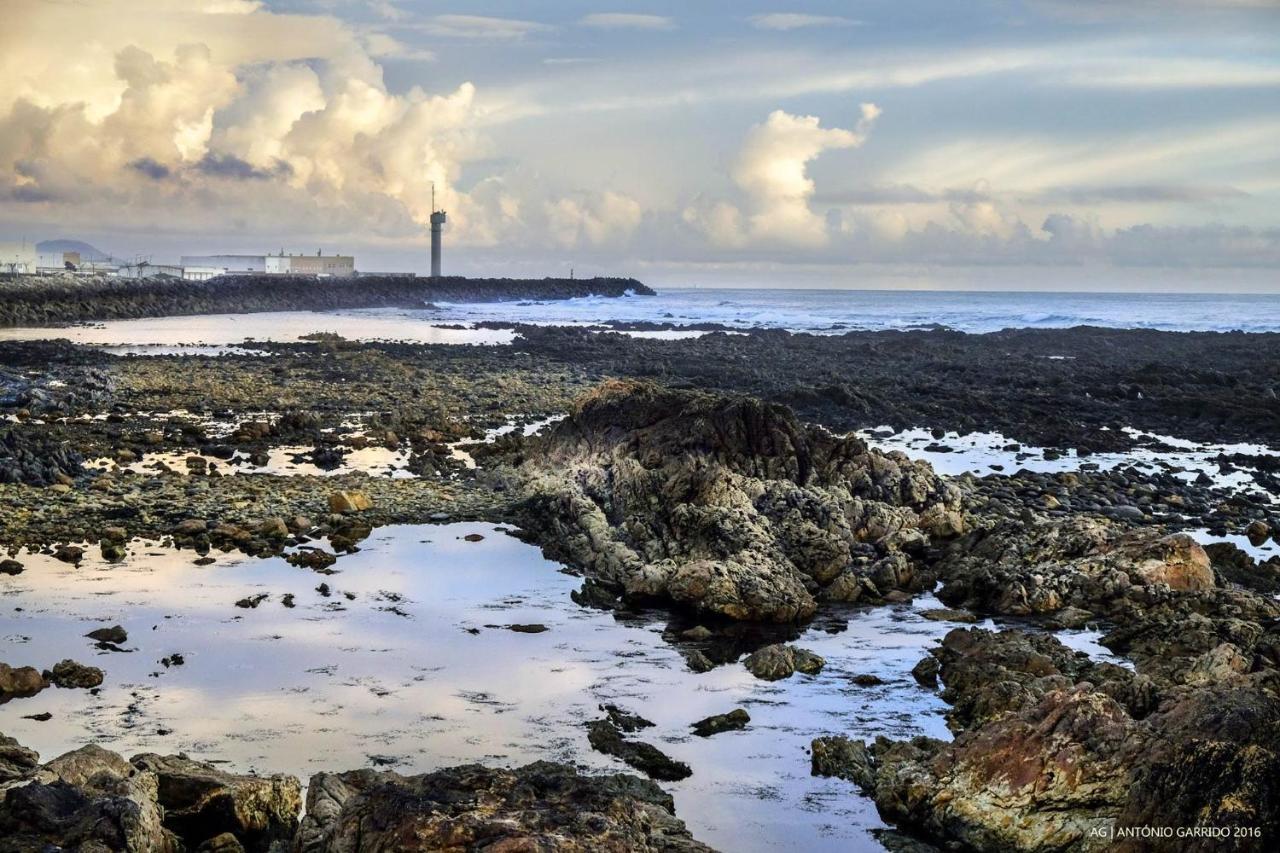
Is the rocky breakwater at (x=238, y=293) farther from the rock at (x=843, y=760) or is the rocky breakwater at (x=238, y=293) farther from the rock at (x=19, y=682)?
the rock at (x=843, y=760)

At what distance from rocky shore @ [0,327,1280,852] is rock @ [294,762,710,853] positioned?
0.02 metres

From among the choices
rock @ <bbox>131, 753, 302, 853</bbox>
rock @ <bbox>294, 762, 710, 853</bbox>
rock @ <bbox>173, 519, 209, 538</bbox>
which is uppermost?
rock @ <bbox>294, 762, 710, 853</bbox>

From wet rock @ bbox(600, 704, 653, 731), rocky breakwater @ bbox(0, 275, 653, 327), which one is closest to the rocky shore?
wet rock @ bbox(600, 704, 653, 731)

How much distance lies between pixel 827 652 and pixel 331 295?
314ft

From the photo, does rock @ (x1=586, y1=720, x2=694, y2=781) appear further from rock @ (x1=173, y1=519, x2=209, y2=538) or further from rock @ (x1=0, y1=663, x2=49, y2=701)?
rock @ (x1=173, y1=519, x2=209, y2=538)

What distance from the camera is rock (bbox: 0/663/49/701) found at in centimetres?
855

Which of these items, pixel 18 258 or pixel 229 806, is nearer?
pixel 229 806

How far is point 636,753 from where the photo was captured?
312 inches

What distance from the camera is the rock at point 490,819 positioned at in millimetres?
5094

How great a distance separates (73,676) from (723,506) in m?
6.73

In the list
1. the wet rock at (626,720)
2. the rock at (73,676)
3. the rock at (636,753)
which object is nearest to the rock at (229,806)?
the rock at (636,753)

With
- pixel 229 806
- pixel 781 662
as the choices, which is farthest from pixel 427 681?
pixel 229 806

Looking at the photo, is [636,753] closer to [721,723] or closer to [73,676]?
[721,723]

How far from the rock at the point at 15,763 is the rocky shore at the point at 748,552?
1.0 inches
